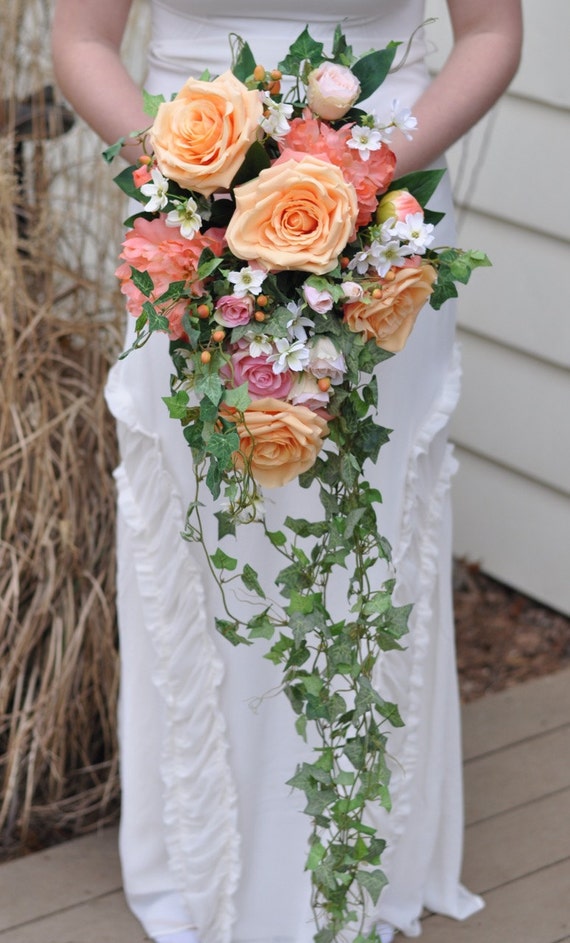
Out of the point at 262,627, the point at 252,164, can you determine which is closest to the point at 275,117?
the point at 252,164

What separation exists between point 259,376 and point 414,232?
21cm

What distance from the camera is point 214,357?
49.8 inches

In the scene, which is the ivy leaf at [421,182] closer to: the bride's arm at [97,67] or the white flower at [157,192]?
the white flower at [157,192]

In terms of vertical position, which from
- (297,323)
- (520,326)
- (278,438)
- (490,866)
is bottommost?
(490,866)

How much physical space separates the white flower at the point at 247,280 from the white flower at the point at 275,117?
0.49 ft

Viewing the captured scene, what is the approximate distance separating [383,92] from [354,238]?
0.50 meters

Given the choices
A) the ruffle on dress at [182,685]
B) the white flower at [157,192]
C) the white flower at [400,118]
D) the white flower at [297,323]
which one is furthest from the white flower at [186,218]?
the ruffle on dress at [182,685]

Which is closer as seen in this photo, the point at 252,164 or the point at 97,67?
the point at 252,164

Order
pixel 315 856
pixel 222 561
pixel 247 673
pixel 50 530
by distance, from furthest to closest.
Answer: pixel 50 530 → pixel 247 673 → pixel 315 856 → pixel 222 561

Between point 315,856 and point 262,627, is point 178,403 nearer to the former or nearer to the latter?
point 262,627

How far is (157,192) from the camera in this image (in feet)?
4.09

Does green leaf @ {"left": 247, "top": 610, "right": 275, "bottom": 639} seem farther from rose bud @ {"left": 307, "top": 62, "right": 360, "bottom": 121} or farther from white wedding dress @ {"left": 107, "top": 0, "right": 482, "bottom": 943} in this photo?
rose bud @ {"left": 307, "top": 62, "right": 360, "bottom": 121}

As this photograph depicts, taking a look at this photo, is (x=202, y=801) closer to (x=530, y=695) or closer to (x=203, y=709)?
(x=203, y=709)

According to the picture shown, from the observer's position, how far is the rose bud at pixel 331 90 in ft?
4.10
